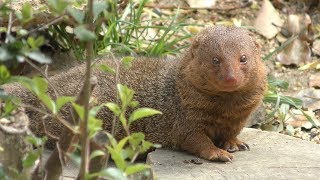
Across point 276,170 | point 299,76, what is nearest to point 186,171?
point 276,170

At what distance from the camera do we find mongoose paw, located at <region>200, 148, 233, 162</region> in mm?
4246

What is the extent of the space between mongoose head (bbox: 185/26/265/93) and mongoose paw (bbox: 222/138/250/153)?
1.29ft

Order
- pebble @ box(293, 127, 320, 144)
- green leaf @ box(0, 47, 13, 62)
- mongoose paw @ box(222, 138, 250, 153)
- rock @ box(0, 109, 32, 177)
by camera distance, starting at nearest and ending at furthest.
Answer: green leaf @ box(0, 47, 13, 62) < rock @ box(0, 109, 32, 177) < mongoose paw @ box(222, 138, 250, 153) < pebble @ box(293, 127, 320, 144)

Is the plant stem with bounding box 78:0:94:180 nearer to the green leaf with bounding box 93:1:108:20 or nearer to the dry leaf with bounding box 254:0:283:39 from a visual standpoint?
the green leaf with bounding box 93:1:108:20

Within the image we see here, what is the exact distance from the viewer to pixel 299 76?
6.41m

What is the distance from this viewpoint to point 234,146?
4535 mm

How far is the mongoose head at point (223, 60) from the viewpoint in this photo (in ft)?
→ 13.5

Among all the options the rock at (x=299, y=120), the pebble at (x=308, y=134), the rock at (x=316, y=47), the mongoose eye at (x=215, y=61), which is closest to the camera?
the mongoose eye at (x=215, y=61)

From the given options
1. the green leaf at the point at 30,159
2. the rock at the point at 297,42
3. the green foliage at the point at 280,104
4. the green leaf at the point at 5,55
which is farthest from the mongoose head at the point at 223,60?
the rock at the point at 297,42

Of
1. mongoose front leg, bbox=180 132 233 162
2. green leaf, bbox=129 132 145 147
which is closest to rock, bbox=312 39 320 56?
mongoose front leg, bbox=180 132 233 162

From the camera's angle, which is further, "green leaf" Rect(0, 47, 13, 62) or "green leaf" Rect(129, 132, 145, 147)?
"green leaf" Rect(129, 132, 145, 147)

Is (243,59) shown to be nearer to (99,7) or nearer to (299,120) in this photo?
(299,120)

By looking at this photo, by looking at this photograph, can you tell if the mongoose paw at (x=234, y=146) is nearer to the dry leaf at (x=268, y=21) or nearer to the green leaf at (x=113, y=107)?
the green leaf at (x=113, y=107)

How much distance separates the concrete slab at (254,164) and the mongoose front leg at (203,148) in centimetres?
3
